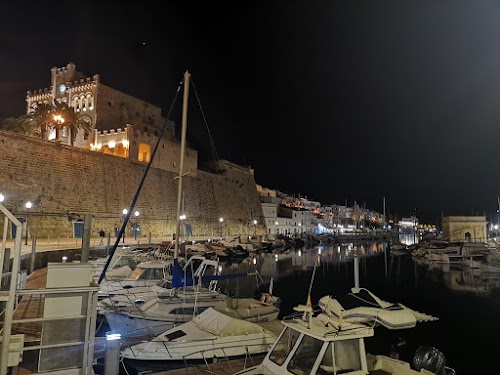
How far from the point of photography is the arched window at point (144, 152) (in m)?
42.3

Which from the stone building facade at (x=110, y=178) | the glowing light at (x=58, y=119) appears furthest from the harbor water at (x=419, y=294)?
the glowing light at (x=58, y=119)

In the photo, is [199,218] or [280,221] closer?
[199,218]

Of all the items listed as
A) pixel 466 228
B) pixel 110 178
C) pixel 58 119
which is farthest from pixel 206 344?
pixel 466 228

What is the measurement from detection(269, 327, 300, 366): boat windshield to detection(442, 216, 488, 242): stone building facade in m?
50.3

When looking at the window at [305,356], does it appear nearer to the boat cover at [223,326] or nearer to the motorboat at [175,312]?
the boat cover at [223,326]

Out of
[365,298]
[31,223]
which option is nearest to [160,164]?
[31,223]

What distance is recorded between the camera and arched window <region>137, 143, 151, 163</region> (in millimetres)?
42344

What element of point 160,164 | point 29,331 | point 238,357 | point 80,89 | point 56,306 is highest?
point 80,89

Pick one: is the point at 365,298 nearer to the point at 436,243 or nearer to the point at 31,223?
the point at 31,223

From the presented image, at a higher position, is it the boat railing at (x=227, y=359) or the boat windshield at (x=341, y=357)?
the boat windshield at (x=341, y=357)

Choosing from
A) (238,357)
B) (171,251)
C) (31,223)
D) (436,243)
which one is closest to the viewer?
(238,357)

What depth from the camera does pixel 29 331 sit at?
7508 mm

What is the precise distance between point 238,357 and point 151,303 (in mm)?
3680

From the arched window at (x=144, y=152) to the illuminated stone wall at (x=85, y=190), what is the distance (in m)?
2.22
